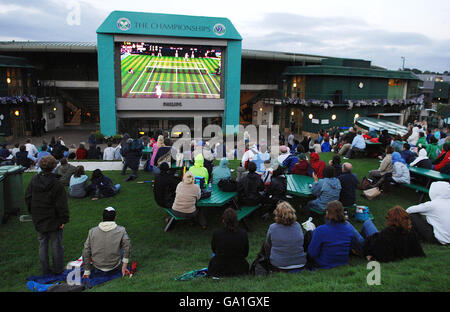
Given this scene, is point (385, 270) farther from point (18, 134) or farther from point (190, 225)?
point (18, 134)

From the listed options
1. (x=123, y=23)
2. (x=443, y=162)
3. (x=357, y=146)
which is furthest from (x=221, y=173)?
(x=123, y=23)

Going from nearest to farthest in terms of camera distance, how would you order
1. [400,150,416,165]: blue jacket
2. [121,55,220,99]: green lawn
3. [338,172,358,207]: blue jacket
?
[338,172,358,207]: blue jacket → [400,150,416,165]: blue jacket → [121,55,220,99]: green lawn

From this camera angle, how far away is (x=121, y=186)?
948cm

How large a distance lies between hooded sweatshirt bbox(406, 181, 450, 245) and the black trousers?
6 centimetres

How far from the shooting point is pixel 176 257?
5383 mm

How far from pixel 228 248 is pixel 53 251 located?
2.73 metres

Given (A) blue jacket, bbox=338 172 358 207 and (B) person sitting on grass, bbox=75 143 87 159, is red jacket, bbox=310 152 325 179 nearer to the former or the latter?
(A) blue jacket, bbox=338 172 358 207

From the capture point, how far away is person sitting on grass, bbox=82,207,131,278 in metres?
4.39

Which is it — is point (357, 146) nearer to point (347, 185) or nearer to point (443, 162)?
point (443, 162)

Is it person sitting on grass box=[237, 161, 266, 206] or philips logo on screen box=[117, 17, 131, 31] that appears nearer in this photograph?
person sitting on grass box=[237, 161, 266, 206]

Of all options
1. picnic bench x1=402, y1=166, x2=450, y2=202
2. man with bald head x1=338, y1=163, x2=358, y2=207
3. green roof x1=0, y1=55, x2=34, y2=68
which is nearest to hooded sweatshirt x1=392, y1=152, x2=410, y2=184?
picnic bench x1=402, y1=166, x2=450, y2=202

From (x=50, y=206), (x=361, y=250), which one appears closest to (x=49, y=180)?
(x=50, y=206)

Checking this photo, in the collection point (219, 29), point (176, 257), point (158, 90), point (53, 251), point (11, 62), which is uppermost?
point (219, 29)

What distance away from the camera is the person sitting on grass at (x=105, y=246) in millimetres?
4387
